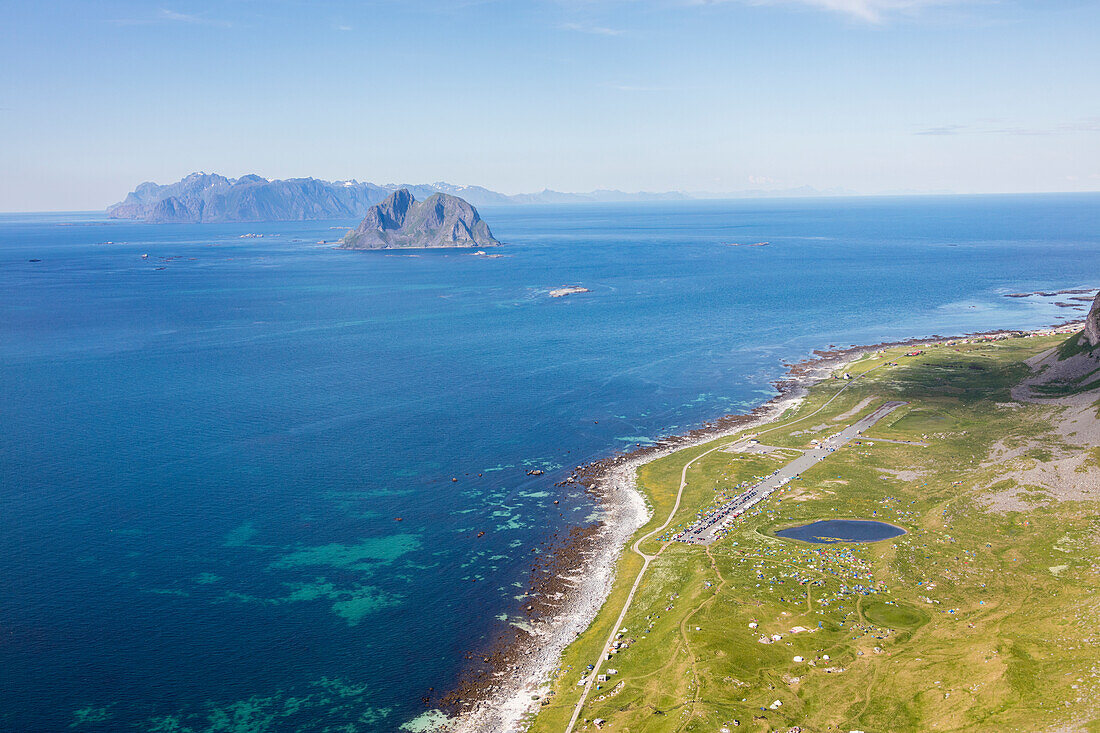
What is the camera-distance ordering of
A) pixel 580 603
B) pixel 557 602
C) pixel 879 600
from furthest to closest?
pixel 557 602, pixel 580 603, pixel 879 600

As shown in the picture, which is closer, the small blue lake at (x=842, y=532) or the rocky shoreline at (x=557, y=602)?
the rocky shoreline at (x=557, y=602)

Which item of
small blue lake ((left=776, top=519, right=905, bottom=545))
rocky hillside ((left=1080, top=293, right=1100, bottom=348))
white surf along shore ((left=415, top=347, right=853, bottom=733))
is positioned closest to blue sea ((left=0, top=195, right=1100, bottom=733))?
white surf along shore ((left=415, top=347, right=853, bottom=733))

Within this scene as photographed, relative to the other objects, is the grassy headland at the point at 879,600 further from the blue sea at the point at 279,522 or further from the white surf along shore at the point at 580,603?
the blue sea at the point at 279,522

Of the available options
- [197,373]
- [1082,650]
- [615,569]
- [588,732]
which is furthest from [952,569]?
[197,373]

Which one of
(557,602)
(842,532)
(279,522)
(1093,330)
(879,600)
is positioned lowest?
(557,602)

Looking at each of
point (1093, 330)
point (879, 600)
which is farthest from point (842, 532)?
point (1093, 330)

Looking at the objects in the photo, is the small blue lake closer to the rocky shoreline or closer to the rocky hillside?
the rocky shoreline

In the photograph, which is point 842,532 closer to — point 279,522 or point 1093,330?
point 279,522

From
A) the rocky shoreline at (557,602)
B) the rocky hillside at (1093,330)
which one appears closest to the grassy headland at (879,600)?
the rocky shoreline at (557,602)
